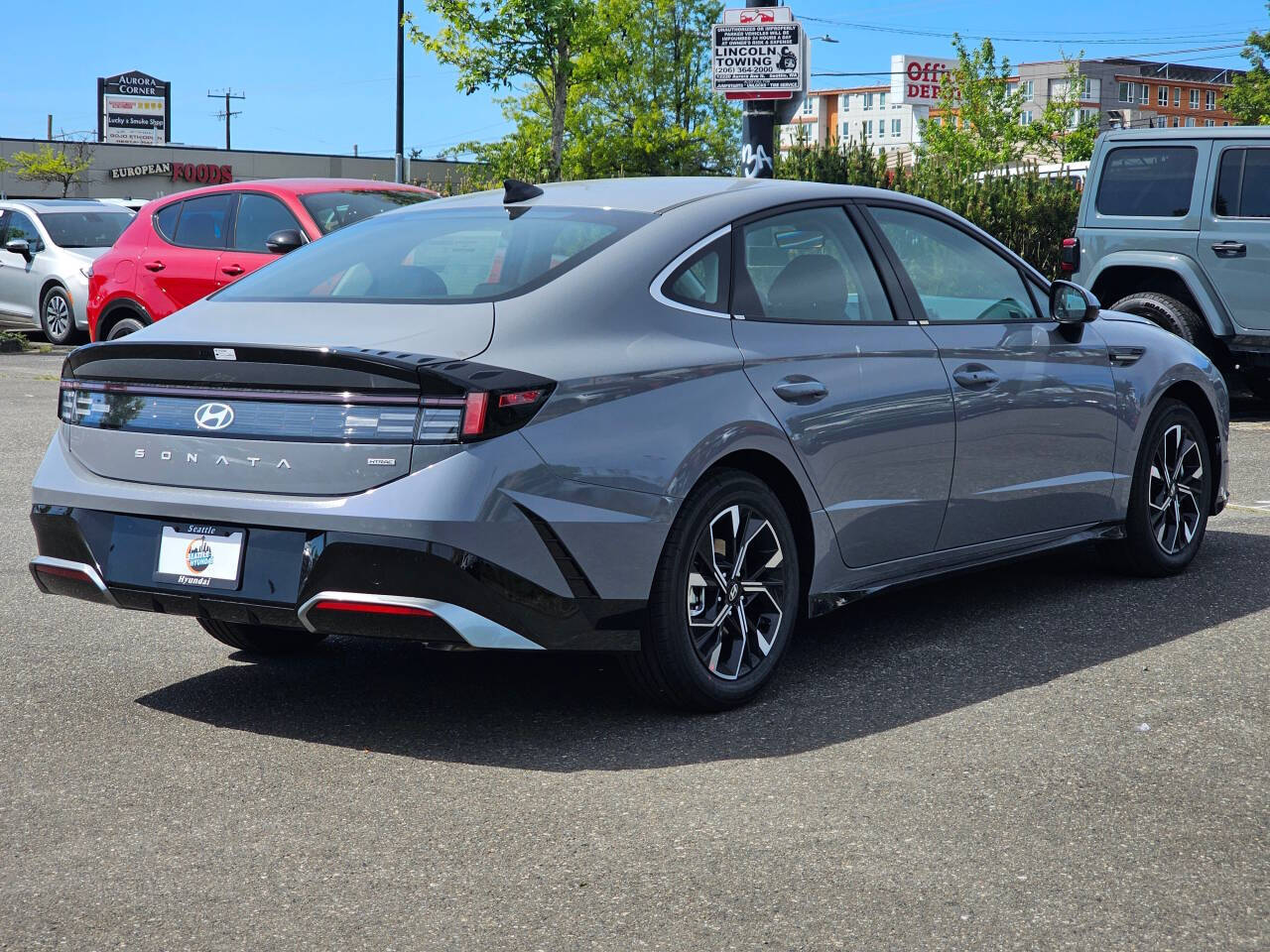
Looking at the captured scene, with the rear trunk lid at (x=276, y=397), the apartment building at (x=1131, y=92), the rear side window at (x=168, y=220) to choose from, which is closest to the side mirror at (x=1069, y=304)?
the rear trunk lid at (x=276, y=397)

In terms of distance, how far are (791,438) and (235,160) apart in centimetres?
7270

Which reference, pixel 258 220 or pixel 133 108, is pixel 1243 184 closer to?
pixel 258 220

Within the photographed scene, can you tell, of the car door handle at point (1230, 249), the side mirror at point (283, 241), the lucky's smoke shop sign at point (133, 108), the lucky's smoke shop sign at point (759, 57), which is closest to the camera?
the side mirror at point (283, 241)

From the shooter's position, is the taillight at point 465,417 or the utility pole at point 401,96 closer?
the taillight at point 465,417

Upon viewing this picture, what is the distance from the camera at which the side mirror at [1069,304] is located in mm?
6105

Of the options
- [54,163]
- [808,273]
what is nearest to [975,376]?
[808,273]

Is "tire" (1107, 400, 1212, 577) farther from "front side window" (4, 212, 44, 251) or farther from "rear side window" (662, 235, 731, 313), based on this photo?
"front side window" (4, 212, 44, 251)

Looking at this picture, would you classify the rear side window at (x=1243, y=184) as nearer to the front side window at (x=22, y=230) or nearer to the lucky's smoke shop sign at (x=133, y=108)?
the front side window at (x=22, y=230)

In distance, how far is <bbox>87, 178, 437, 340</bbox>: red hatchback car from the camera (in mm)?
12664

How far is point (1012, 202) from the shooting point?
17641 millimetres

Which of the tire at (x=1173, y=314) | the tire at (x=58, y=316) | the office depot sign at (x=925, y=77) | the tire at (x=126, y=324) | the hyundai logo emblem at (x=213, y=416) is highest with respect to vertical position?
the office depot sign at (x=925, y=77)

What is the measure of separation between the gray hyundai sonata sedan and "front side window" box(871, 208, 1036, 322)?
0.02 m

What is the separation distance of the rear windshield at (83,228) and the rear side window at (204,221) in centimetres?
680

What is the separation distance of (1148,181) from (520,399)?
31.5ft
